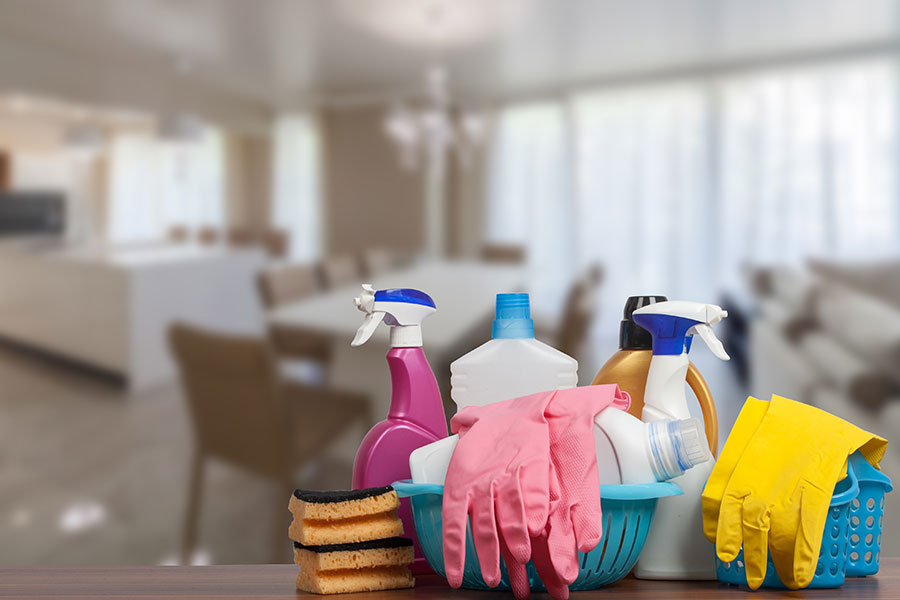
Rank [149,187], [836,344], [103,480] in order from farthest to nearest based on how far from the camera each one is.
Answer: [149,187]
[103,480]
[836,344]

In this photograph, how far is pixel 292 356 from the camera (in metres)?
1.30

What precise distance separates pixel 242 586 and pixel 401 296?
155mm

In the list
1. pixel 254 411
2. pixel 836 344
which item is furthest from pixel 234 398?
pixel 836 344

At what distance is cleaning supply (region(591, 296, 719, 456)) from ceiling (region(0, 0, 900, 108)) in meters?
1.61

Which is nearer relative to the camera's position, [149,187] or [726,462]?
[726,462]

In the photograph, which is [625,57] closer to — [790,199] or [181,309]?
[790,199]

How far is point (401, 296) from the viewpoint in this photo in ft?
0.93

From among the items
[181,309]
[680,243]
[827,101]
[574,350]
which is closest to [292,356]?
[181,309]

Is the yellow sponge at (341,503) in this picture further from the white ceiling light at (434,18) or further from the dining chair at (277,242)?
the white ceiling light at (434,18)

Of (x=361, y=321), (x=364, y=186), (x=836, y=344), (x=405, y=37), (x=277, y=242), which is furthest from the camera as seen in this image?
(x=364, y=186)

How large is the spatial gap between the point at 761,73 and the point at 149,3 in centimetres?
253

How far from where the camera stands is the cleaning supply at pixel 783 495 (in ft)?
0.76

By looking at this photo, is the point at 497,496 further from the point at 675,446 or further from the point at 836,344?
the point at 836,344

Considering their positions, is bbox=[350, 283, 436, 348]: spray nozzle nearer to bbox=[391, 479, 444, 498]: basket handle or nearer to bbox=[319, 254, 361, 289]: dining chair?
bbox=[391, 479, 444, 498]: basket handle
